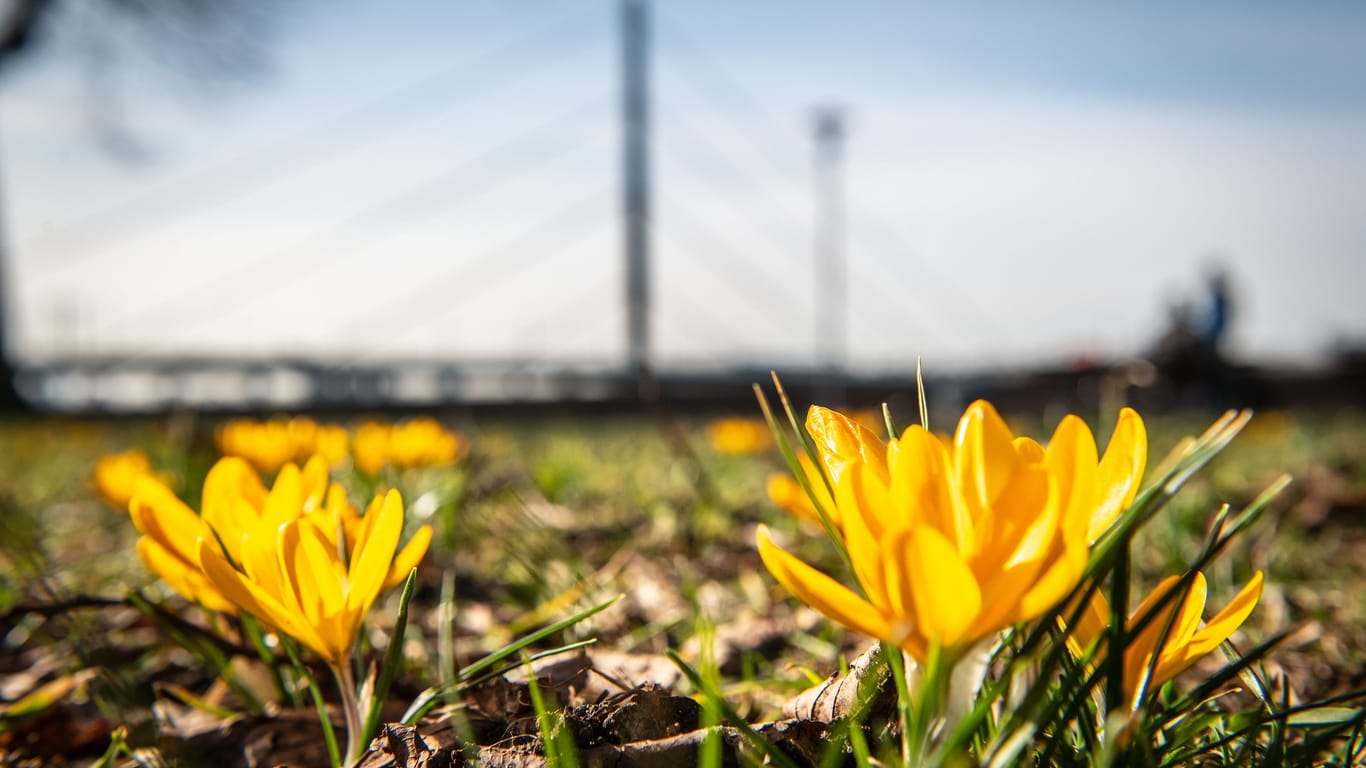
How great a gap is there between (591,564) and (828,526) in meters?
1.16

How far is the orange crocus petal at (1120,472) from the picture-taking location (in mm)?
463

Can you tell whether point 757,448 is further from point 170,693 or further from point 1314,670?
point 170,693

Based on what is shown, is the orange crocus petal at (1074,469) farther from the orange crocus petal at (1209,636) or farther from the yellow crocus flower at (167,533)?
the yellow crocus flower at (167,533)

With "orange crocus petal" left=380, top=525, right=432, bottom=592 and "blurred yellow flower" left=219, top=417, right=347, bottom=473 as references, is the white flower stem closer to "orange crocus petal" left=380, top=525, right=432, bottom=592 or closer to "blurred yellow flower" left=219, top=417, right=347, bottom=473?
"orange crocus petal" left=380, top=525, right=432, bottom=592

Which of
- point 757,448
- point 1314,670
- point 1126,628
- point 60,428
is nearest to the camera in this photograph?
point 1126,628

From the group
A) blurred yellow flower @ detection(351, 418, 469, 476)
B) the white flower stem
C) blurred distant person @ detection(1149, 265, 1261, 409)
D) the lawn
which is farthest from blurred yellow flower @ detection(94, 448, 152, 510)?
blurred distant person @ detection(1149, 265, 1261, 409)

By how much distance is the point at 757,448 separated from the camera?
2.79 meters

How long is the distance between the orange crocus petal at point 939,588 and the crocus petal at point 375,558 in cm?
27

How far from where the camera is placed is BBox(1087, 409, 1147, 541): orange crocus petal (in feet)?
1.52

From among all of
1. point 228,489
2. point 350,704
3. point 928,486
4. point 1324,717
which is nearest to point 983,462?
point 928,486

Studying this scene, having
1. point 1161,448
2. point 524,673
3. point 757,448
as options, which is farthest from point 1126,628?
point 1161,448

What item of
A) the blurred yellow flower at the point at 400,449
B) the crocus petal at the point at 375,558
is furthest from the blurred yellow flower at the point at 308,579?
the blurred yellow flower at the point at 400,449

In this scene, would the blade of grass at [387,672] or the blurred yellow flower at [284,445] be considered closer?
the blade of grass at [387,672]

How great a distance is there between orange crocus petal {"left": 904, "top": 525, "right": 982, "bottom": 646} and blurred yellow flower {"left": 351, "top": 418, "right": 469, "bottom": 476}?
130 cm
